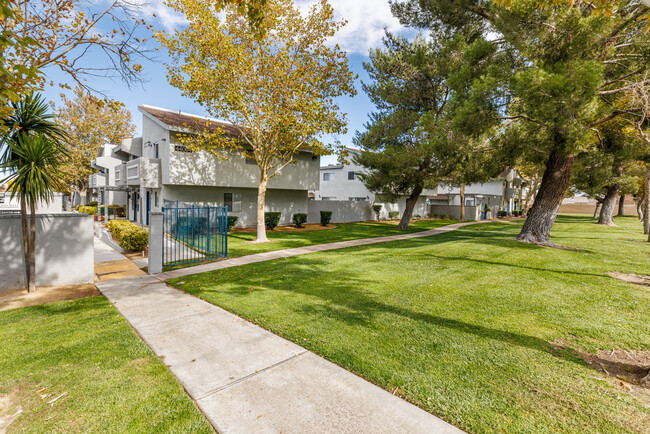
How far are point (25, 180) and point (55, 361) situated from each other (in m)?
4.59

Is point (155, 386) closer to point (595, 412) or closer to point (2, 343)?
point (2, 343)

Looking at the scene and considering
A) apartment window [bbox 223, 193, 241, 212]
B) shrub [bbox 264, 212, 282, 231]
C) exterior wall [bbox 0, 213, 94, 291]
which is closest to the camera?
exterior wall [bbox 0, 213, 94, 291]

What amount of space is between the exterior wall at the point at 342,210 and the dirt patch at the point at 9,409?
21.6 metres

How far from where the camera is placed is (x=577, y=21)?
857cm

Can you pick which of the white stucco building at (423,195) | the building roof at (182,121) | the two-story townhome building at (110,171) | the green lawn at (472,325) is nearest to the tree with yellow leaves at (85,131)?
the two-story townhome building at (110,171)

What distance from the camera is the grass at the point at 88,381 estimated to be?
274 cm

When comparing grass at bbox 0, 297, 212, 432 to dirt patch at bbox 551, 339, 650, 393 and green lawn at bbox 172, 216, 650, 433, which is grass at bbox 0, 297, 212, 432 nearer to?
green lawn at bbox 172, 216, 650, 433

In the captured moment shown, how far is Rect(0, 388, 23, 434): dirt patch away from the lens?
2738 mm

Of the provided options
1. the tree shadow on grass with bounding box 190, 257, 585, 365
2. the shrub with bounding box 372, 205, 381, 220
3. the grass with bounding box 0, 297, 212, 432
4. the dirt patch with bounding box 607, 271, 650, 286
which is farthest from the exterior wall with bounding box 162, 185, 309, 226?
the dirt patch with bounding box 607, 271, 650, 286

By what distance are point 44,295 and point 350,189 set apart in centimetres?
2926

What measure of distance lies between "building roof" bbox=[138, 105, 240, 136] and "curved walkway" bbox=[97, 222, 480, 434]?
1124 cm

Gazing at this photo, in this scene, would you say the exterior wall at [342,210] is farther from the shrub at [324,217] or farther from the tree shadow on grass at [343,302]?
the tree shadow on grass at [343,302]

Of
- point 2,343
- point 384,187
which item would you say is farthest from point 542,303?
point 384,187

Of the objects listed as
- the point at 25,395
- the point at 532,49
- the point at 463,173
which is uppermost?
the point at 532,49
